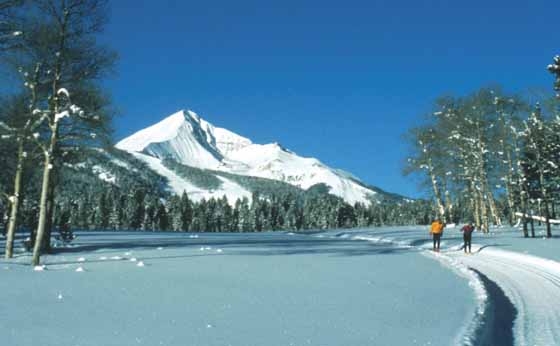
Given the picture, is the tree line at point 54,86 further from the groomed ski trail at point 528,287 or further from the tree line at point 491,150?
the tree line at point 491,150

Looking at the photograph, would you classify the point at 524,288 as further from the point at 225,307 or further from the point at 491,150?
the point at 491,150

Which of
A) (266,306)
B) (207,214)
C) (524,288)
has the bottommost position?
(524,288)

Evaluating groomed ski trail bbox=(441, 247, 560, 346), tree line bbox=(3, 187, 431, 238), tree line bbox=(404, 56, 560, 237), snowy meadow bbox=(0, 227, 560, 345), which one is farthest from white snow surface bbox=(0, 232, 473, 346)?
tree line bbox=(3, 187, 431, 238)

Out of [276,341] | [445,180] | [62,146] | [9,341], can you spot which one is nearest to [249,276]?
[276,341]

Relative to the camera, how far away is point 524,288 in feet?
42.8

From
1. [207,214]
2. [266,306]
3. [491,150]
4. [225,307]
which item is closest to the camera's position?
[225,307]

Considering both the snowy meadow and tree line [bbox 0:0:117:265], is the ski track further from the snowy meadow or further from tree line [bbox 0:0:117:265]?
tree line [bbox 0:0:117:265]

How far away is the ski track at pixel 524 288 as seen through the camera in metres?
7.87

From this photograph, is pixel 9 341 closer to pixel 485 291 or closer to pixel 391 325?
pixel 391 325

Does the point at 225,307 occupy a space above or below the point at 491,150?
below

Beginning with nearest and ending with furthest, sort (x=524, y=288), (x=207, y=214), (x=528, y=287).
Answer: (x=524, y=288) → (x=528, y=287) → (x=207, y=214)

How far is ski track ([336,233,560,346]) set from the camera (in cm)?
787

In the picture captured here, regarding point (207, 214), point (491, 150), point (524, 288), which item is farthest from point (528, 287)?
point (207, 214)

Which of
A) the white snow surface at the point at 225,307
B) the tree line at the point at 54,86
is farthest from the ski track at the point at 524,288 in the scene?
the tree line at the point at 54,86
